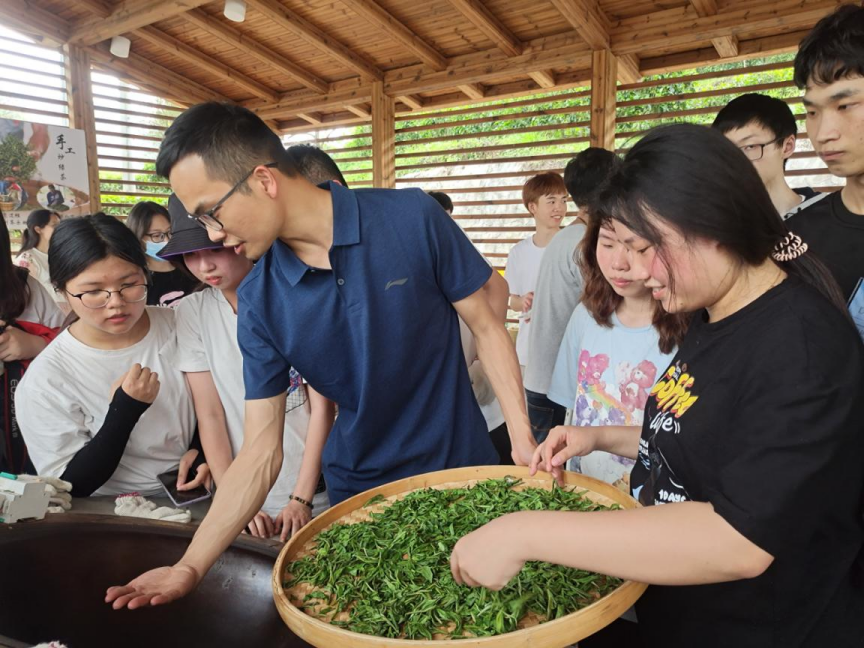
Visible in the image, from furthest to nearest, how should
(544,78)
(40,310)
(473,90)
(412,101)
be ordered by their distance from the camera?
(412,101), (473,90), (544,78), (40,310)

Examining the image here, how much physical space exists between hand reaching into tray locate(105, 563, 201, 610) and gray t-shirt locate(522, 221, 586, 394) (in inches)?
82.5

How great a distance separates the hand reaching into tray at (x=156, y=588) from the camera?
1.14 m

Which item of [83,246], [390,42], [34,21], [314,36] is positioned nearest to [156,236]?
[83,246]

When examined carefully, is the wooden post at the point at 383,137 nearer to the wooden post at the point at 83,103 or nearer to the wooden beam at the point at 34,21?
the wooden post at the point at 83,103

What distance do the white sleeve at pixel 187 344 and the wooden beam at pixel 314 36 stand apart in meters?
4.85

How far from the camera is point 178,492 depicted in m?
1.96

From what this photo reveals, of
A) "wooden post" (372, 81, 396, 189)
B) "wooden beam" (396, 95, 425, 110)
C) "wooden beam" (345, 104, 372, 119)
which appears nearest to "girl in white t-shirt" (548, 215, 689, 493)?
"wooden post" (372, 81, 396, 189)

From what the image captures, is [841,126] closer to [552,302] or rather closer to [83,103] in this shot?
[552,302]

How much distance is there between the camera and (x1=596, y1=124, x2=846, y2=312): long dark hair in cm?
94

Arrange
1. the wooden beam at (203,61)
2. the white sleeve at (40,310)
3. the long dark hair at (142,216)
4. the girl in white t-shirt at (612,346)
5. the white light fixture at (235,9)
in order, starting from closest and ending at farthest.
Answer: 1. the girl in white t-shirt at (612,346)
2. the white sleeve at (40,310)
3. the long dark hair at (142,216)
4. the white light fixture at (235,9)
5. the wooden beam at (203,61)

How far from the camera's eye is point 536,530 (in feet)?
2.96

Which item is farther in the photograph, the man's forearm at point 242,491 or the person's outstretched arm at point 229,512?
the man's forearm at point 242,491

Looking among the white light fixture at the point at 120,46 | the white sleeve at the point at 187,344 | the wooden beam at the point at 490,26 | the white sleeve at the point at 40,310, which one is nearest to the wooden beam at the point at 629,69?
the wooden beam at the point at 490,26

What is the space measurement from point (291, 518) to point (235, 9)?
18.2 ft
